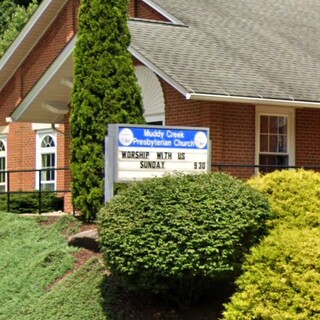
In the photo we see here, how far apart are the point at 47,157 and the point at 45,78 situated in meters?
7.20

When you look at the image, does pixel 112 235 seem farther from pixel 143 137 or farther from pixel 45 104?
pixel 45 104

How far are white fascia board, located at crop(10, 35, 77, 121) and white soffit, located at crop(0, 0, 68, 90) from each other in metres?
4.40

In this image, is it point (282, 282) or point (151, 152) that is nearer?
point (282, 282)

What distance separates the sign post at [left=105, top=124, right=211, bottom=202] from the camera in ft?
39.3

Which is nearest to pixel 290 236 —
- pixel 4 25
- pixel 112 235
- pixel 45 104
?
pixel 112 235

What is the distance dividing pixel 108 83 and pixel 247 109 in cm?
374

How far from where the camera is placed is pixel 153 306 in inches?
435

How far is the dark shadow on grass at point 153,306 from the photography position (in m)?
10.7

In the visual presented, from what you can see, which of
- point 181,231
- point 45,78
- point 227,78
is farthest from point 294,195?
point 45,78

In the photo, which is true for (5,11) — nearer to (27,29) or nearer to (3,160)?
(3,160)

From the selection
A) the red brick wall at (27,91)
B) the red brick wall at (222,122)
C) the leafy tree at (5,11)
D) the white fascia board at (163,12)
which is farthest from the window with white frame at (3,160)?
the leafy tree at (5,11)

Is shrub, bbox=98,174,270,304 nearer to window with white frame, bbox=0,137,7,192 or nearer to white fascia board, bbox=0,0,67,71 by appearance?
white fascia board, bbox=0,0,67,71

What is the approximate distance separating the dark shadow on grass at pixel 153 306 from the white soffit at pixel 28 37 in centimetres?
1456

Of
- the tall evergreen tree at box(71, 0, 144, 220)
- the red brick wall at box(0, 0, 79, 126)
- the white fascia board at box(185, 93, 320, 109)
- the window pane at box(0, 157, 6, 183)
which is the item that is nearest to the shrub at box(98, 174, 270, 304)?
the tall evergreen tree at box(71, 0, 144, 220)
